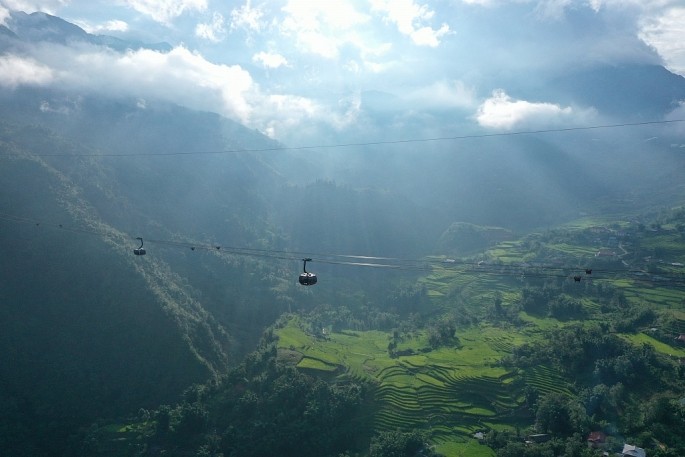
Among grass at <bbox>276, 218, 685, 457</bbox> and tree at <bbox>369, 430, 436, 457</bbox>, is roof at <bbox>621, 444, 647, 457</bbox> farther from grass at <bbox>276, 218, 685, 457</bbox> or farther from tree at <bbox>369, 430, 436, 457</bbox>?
tree at <bbox>369, 430, 436, 457</bbox>

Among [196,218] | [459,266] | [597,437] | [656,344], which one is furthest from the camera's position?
[196,218]

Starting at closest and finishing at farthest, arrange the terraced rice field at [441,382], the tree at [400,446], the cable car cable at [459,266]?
the cable car cable at [459,266] → the tree at [400,446] → the terraced rice field at [441,382]

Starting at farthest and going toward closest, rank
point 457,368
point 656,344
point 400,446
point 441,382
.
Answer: point 656,344, point 457,368, point 441,382, point 400,446

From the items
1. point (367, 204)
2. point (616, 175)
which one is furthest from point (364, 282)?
point (616, 175)

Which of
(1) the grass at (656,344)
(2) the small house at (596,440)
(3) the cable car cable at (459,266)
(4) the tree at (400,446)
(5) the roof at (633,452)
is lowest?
(4) the tree at (400,446)

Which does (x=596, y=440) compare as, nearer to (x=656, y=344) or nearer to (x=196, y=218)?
(x=656, y=344)

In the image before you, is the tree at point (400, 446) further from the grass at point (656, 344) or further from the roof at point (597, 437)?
the grass at point (656, 344)

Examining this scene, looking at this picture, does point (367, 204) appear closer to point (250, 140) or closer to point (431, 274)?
point (431, 274)

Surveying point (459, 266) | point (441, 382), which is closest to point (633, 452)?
point (441, 382)

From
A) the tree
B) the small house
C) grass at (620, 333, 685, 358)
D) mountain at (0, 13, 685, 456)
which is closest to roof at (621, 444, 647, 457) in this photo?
the small house

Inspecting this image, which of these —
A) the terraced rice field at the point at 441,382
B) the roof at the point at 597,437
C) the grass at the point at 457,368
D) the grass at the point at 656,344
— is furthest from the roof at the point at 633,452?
the grass at the point at 656,344

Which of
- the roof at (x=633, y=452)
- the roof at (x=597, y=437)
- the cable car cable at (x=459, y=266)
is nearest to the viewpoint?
the cable car cable at (x=459, y=266)

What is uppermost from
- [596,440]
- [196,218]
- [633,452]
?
[196,218]
